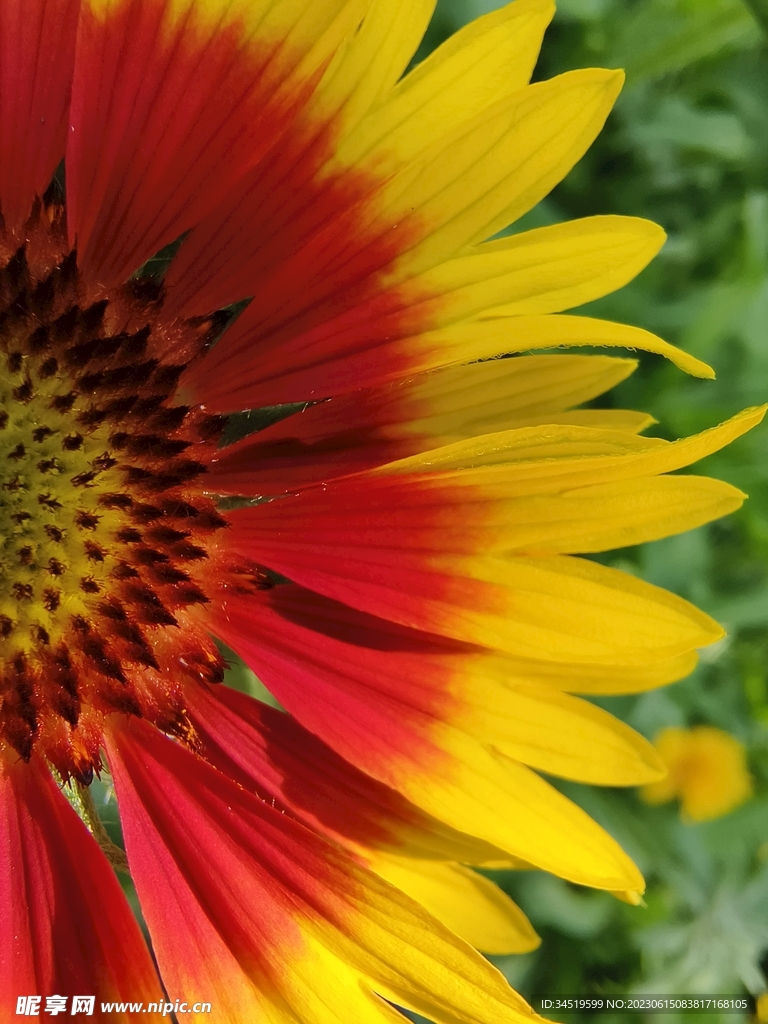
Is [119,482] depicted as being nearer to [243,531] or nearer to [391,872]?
[243,531]

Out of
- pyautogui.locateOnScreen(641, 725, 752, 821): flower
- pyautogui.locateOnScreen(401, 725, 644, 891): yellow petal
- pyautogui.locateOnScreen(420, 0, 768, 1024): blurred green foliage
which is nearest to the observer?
pyautogui.locateOnScreen(401, 725, 644, 891): yellow petal

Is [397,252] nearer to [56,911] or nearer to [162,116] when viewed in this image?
[162,116]

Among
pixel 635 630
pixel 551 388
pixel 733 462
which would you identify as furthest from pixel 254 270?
A: pixel 733 462

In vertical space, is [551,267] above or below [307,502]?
above

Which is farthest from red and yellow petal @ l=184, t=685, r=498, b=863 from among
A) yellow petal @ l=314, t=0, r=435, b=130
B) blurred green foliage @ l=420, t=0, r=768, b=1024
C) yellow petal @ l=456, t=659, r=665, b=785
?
A: blurred green foliage @ l=420, t=0, r=768, b=1024

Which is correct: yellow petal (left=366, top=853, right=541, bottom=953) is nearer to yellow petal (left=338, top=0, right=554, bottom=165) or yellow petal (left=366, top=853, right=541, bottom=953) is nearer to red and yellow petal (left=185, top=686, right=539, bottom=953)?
red and yellow petal (left=185, top=686, right=539, bottom=953)

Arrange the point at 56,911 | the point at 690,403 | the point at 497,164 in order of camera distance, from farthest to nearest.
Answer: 1. the point at 690,403
2. the point at 56,911
3. the point at 497,164

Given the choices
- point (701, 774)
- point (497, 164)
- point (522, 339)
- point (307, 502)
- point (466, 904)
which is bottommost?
point (701, 774)

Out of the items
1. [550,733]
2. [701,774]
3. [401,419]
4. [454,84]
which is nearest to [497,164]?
[454,84]
